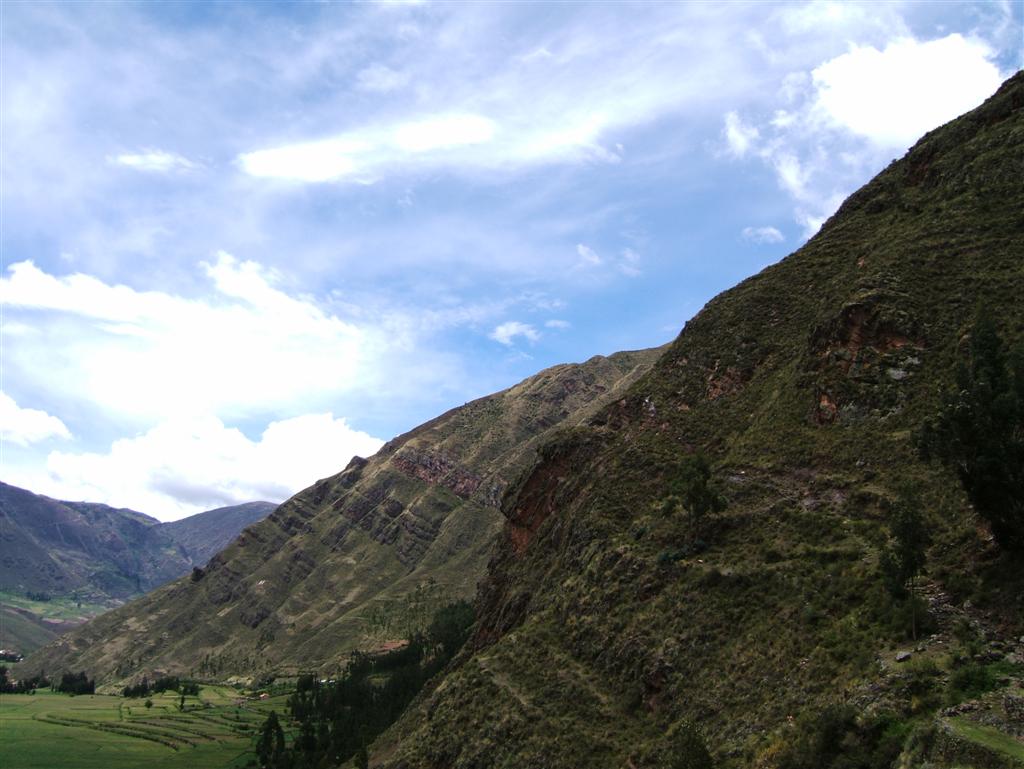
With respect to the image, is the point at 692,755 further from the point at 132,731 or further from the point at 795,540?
the point at 132,731

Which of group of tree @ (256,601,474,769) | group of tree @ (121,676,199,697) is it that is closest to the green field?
group of tree @ (121,676,199,697)

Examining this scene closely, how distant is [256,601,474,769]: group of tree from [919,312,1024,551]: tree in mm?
56110

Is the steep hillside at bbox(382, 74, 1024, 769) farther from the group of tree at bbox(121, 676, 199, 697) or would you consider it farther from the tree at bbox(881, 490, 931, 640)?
the group of tree at bbox(121, 676, 199, 697)

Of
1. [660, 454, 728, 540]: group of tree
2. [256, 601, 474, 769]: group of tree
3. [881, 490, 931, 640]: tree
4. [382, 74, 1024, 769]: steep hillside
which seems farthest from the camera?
[256, 601, 474, 769]: group of tree

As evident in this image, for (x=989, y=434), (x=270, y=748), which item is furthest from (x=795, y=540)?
(x=270, y=748)

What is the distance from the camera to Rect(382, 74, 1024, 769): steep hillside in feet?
98.0

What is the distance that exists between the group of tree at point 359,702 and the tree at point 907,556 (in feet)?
169

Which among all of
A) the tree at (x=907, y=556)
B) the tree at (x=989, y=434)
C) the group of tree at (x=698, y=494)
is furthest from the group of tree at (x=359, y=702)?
the tree at (x=989, y=434)

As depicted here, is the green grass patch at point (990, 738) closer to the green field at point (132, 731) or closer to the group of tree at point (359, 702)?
the group of tree at point (359, 702)

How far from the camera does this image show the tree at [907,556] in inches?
1246

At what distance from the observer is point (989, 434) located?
30.4m

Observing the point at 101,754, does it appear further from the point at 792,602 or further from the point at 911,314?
the point at 911,314

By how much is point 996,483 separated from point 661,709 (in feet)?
66.8

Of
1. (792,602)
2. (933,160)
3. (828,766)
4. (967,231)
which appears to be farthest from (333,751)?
(933,160)
